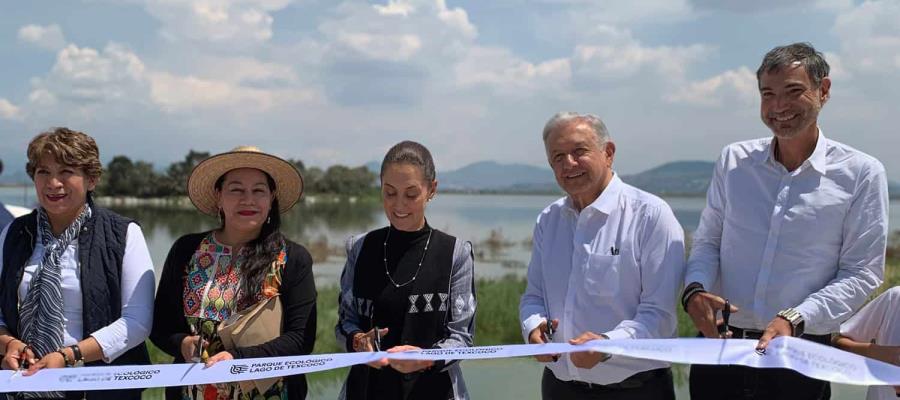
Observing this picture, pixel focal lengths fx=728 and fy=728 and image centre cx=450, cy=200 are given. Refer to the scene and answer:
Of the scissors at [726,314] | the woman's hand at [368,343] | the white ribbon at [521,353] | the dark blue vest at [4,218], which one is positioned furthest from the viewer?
the dark blue vest at [4,218]

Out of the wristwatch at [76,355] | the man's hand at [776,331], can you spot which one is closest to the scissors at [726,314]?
the man's hand at [776,331]

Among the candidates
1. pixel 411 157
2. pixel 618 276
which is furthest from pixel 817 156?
pixel 411 157

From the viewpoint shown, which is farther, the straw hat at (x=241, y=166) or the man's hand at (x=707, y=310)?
the straw hat at (x=241, y=166)

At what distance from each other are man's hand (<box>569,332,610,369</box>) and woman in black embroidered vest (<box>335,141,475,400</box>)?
434mm

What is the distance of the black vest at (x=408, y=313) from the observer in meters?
2.71

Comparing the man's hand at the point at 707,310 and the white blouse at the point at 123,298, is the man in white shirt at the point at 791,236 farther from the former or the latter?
the white blouse at the point at 123,298

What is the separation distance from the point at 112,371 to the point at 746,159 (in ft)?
8.03

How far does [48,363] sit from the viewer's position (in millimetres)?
2553

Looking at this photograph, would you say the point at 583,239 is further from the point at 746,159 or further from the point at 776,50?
the point at 776,50

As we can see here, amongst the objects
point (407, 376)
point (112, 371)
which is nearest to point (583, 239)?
point (407, 376)

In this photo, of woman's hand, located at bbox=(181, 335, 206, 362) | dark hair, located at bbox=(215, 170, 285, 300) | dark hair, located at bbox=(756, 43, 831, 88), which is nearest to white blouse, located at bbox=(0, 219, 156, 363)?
woman's hand, located at bbox=(181, 335, 206, 362)

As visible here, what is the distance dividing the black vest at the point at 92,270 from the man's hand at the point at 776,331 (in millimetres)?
2278

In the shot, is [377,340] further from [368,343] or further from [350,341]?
[350,341]

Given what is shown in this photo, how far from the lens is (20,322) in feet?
8.77
